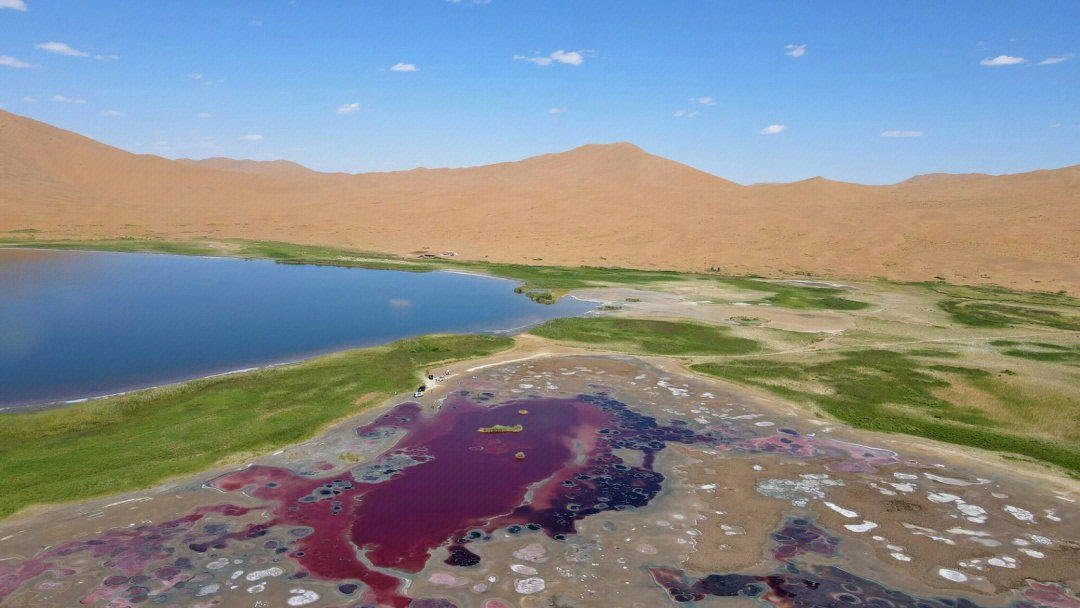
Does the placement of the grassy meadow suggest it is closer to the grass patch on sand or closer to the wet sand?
the grass patch on sand

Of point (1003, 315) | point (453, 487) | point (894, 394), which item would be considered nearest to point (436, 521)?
point (453, 487)

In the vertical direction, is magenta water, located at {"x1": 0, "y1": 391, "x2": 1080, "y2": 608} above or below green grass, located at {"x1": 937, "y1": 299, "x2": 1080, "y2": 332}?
below

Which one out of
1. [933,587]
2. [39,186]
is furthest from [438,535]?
[39,186]

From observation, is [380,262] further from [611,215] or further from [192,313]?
[611,215]

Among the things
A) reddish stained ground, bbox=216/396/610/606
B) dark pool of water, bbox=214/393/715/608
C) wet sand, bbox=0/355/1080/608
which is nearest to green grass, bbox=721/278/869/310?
wet sand, bbox=0/355/1080/608

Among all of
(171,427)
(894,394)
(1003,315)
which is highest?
(1003,315)

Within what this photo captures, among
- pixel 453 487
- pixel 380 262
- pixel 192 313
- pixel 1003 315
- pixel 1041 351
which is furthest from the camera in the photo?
pixel 380 262
